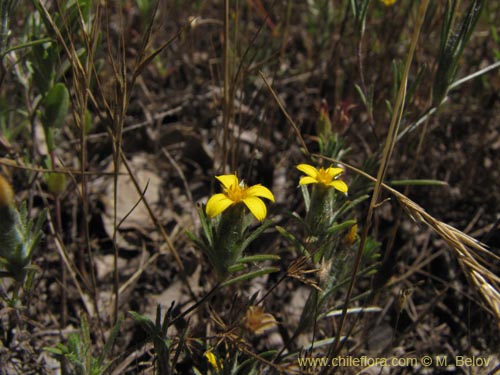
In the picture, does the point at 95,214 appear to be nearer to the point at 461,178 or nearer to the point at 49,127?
the point at 49,127

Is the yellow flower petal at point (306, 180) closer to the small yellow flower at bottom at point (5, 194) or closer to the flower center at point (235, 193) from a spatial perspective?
the flower center at point (235, 193)

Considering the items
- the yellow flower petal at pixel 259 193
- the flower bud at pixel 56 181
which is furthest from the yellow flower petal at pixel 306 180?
the flower bud at pixel 56 181

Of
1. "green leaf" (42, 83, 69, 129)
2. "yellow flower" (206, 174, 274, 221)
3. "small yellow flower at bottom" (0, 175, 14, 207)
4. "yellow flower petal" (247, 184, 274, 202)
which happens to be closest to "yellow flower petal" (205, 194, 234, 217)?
"yellow flower" (206, 174, 274, 221)

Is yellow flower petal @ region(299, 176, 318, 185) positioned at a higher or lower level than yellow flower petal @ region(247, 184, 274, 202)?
lower

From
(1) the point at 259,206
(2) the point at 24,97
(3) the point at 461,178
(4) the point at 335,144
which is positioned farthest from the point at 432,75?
(2) the point at 24,97

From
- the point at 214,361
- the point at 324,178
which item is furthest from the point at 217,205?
the point at 214,361

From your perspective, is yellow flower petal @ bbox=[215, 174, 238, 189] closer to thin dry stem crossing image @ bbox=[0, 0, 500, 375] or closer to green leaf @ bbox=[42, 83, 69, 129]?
thin dry stem crossing image @ bbox=[0, 0, 500, 375]

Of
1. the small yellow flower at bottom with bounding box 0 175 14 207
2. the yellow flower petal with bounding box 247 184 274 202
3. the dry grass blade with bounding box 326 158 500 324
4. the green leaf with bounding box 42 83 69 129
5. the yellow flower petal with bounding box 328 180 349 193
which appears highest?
the green leaf with bounding box 42 83 69 129
